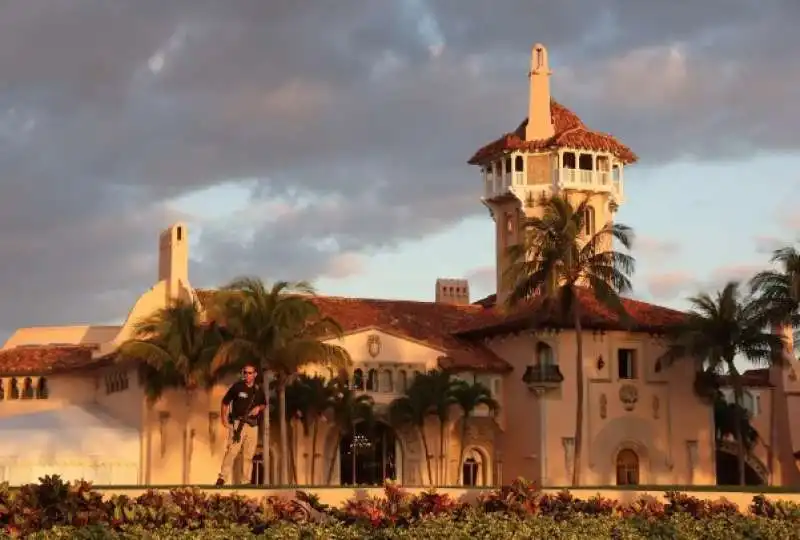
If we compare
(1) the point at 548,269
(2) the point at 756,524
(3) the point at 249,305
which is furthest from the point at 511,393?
(2) the point at 756,524

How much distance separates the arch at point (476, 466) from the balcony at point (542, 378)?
4226 mm

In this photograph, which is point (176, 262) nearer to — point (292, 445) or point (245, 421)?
point (292, 445)

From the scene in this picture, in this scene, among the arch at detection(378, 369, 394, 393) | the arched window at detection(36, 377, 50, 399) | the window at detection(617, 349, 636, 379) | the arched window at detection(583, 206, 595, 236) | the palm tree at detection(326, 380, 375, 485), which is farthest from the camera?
the arched window at detection(583, 206, 595, 236)

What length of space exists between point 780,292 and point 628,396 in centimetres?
831

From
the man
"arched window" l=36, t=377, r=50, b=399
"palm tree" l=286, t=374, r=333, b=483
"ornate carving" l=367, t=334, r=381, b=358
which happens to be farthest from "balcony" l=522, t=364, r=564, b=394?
the man

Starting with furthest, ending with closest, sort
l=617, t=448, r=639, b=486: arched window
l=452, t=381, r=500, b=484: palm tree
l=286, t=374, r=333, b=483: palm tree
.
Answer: l=617, t=448, r=639, b=486: arched window → l=452, t=381, r=500, b=484: palm tree → l=286, t=374, r=333, b=483: palm tree

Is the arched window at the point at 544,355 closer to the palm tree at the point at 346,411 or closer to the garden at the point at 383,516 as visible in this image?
the palm tree at the point at 346,411

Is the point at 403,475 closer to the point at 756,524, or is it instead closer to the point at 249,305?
the point at 249,305

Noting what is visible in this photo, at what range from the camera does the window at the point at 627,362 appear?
2719 inches

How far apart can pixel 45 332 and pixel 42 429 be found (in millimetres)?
14802

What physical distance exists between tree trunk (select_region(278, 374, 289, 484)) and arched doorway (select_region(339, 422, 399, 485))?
13.2 ft

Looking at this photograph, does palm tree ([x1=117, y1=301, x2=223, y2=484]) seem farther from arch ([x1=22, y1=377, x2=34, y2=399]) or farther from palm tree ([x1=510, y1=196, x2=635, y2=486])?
palm tree ([x1=510, y1=196, x2=635, y2=486])

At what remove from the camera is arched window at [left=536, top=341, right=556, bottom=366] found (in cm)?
6744

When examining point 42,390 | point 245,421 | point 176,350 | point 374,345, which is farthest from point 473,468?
point 245,421
